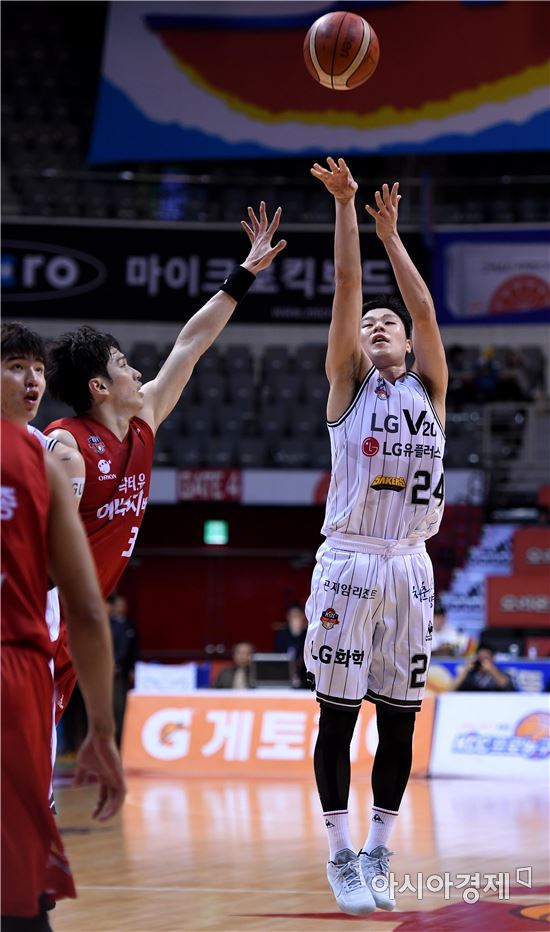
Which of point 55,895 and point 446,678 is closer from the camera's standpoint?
point 55,895

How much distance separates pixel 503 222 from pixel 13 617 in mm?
21179

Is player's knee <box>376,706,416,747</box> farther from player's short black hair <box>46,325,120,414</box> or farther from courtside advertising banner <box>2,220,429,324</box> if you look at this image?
courtside advertising banner <box>2,220,429,324</box>

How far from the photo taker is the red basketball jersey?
3.22m

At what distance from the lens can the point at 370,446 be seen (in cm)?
555

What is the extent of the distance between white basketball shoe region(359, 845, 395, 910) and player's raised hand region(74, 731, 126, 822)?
236 centimetres

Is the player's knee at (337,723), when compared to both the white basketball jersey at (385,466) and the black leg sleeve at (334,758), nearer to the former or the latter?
the black leg sleeve at (334,758)

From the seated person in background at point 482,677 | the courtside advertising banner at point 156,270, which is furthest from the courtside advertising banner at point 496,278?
the seated person in background at point 482,677

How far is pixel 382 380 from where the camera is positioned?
5.73m

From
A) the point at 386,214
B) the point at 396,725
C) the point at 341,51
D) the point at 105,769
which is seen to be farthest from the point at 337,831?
the point at 341,51

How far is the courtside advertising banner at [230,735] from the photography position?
45.4 feet

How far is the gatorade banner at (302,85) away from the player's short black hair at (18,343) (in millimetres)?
19290

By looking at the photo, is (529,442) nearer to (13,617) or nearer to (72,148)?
(72,148)

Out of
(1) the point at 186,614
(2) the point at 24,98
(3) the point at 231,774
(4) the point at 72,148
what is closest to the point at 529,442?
(1) the point at 186,614

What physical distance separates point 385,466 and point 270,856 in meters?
4.19
